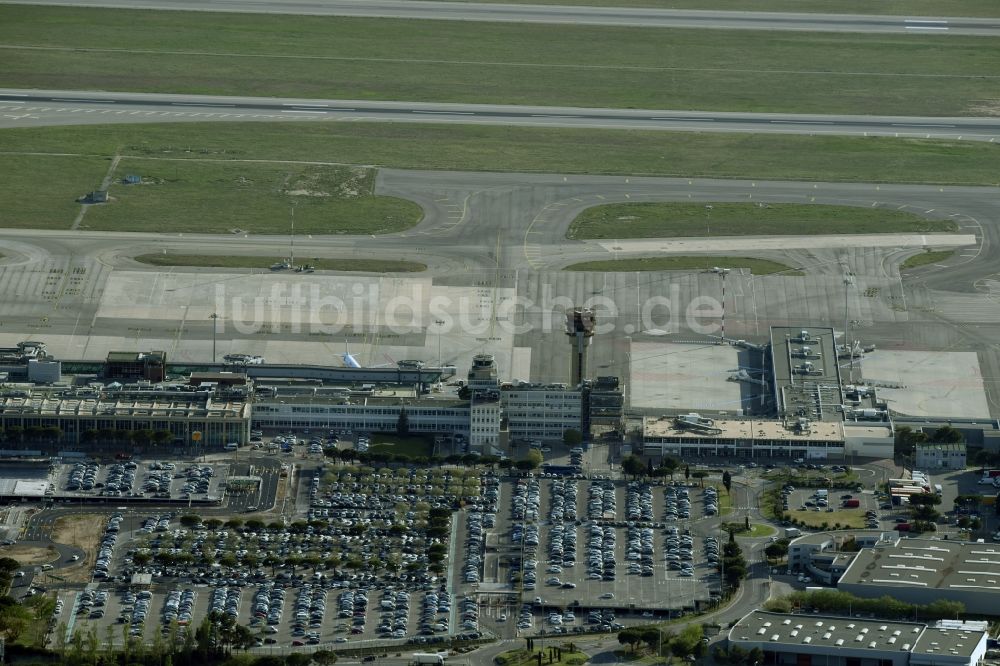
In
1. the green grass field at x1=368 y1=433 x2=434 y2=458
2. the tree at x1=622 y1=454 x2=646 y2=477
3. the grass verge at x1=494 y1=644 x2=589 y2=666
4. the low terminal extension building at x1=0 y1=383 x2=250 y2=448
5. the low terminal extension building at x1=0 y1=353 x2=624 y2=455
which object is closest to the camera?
the grass verge at x1=494 y1=644 x2=589 y2=666

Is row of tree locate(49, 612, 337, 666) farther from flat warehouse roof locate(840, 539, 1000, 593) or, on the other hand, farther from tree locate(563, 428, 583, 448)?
tree locate(563, 428, 583, 448)

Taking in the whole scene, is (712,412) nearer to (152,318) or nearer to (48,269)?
(152,318)

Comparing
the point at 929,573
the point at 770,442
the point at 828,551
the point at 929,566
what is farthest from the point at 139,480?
the point at 929,573

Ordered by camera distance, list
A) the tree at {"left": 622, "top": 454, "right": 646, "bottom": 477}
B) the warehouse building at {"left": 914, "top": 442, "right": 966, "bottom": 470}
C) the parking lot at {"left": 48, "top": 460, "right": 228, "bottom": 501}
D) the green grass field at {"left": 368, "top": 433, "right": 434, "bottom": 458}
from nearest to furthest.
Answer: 1. the parking lot at {"left": 48, "top": 460, "right": 228, "bottom": 501}
2. the tree at {"left": 622, "top": 454, "right": 646, "bottom": 477}
3. the warehouse building at {"left": 914, "top": 442, "right": 966, "bottom": 470}
4. the green grass field at {"left": 368, "top": 433, "right": 434, "bottom": 458}

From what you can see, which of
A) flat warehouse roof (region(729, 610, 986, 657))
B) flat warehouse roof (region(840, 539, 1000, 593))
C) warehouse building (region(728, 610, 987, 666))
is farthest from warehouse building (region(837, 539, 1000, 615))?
flat warehouse roof (region(729, 610, 986, 657))

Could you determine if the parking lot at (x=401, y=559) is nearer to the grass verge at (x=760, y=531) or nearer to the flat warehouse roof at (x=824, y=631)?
the grass verge at (x=760, y=531)

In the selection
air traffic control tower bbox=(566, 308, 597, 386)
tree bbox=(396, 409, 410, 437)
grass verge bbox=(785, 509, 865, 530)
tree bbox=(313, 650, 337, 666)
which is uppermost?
air traffic control tower bbox=(566, 308, 597, 386)

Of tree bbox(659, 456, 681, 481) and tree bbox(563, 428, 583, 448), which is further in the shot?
tree bbox(563, 428, 583, 448)
